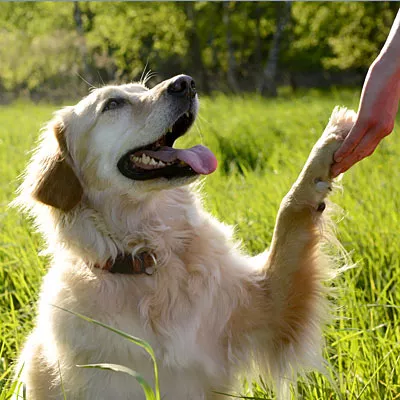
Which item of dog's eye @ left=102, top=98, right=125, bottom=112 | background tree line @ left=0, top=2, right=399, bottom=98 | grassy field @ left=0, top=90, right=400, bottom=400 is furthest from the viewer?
background tree line @ left=0, top=2, right=399, bottom=98

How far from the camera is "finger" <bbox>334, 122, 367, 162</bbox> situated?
220 centimetres

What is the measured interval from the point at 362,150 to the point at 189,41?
27.7 meters

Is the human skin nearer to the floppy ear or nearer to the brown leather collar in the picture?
the brown leather collar

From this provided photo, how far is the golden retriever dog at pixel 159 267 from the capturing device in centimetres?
243

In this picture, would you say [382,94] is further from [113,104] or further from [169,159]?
[113,104]

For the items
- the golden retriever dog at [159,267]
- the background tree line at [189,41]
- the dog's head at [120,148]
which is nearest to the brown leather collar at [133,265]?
the golden retriever dog at [159,267]

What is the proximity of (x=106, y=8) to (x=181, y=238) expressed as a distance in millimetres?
28837

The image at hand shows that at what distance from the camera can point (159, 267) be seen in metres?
2.54

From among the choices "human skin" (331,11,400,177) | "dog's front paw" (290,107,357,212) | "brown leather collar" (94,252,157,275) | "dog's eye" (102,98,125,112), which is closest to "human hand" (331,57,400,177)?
"human skin" (331,11,400,177)

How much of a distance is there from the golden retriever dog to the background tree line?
18.3 metres

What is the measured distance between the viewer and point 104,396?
7.90ft

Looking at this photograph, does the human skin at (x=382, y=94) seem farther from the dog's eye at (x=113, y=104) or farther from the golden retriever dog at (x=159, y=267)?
the dog's eye at (x=113, y=104)

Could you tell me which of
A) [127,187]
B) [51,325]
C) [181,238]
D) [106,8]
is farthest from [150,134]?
[106,8]

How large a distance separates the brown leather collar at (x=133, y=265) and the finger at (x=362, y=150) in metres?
0.80
